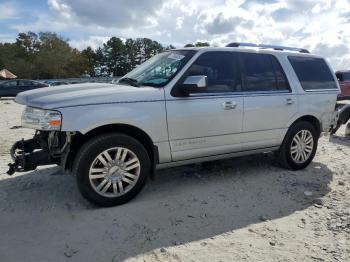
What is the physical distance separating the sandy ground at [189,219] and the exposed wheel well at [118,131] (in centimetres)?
55

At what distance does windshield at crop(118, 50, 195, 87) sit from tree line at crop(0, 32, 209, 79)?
5254 centimetres

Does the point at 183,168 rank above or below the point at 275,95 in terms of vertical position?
below

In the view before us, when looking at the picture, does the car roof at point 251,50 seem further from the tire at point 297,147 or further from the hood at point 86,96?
the tire at point 297,147

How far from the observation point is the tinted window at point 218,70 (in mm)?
4764

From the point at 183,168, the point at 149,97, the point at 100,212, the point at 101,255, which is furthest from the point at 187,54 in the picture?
the point at 101,255

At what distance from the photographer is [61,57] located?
2418 inches

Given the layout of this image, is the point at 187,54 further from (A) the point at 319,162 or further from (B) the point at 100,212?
(A) the point at 319,162

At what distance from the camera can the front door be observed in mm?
4520

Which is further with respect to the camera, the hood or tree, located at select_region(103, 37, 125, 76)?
tree, located at select_region(103, 37, 125, 76)

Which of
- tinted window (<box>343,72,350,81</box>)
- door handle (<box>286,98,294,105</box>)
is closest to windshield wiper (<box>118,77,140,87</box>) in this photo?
door handle (<box>286,98,294,105</box>)

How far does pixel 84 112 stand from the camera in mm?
3914

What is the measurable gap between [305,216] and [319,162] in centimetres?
253

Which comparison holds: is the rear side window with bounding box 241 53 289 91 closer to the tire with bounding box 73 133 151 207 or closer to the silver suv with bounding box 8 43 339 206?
the silver suv with bounding box 8 43 339 206

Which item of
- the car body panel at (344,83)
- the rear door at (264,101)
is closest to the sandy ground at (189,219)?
the rear door at (264,101)
